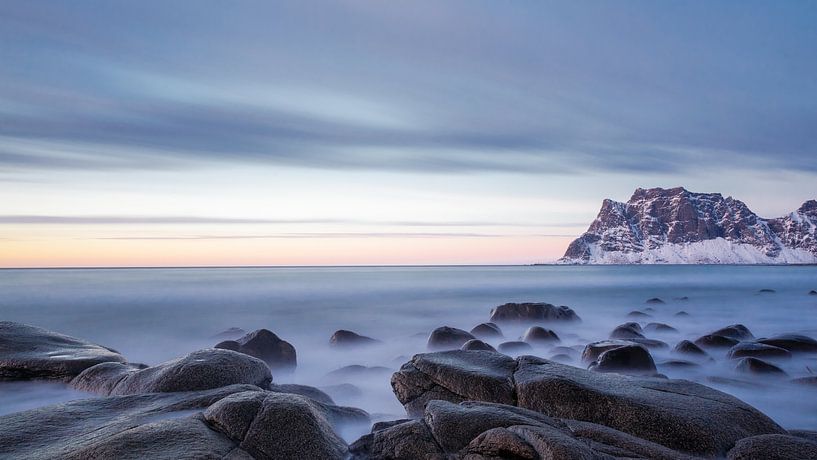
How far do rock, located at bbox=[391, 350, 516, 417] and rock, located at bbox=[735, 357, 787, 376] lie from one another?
7.04 metres

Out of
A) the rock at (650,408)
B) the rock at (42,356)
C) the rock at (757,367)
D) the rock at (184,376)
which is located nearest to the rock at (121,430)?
the rock at (184,376)

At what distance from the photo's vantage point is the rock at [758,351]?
43.5 ft

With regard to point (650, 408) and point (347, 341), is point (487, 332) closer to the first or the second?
point (347, 341)

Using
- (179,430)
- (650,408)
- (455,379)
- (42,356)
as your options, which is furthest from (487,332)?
(179,430)

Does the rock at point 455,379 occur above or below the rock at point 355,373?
above

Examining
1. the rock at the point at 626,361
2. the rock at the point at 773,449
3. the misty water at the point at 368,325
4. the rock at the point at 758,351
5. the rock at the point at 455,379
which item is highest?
the rock at the point at 455,379

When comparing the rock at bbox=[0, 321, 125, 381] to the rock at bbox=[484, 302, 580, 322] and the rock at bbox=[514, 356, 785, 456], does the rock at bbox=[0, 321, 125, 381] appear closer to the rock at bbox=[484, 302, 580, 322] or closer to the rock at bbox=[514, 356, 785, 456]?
the rock at bbox=[514, 356, 785, 456]

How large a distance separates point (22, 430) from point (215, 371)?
2.21 meters

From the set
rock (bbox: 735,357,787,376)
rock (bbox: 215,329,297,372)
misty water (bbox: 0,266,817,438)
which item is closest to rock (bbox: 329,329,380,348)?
misty water (bbox: 0,266,817,438)

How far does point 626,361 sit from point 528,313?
10.1 metres

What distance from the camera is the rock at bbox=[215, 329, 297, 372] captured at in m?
12.8

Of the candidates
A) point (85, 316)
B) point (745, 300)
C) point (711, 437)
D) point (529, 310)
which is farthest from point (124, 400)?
point (745, 300)

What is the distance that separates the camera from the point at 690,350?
47.0ft

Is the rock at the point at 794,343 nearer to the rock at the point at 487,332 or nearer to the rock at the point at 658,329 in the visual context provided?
the rock at the point at 658,329
